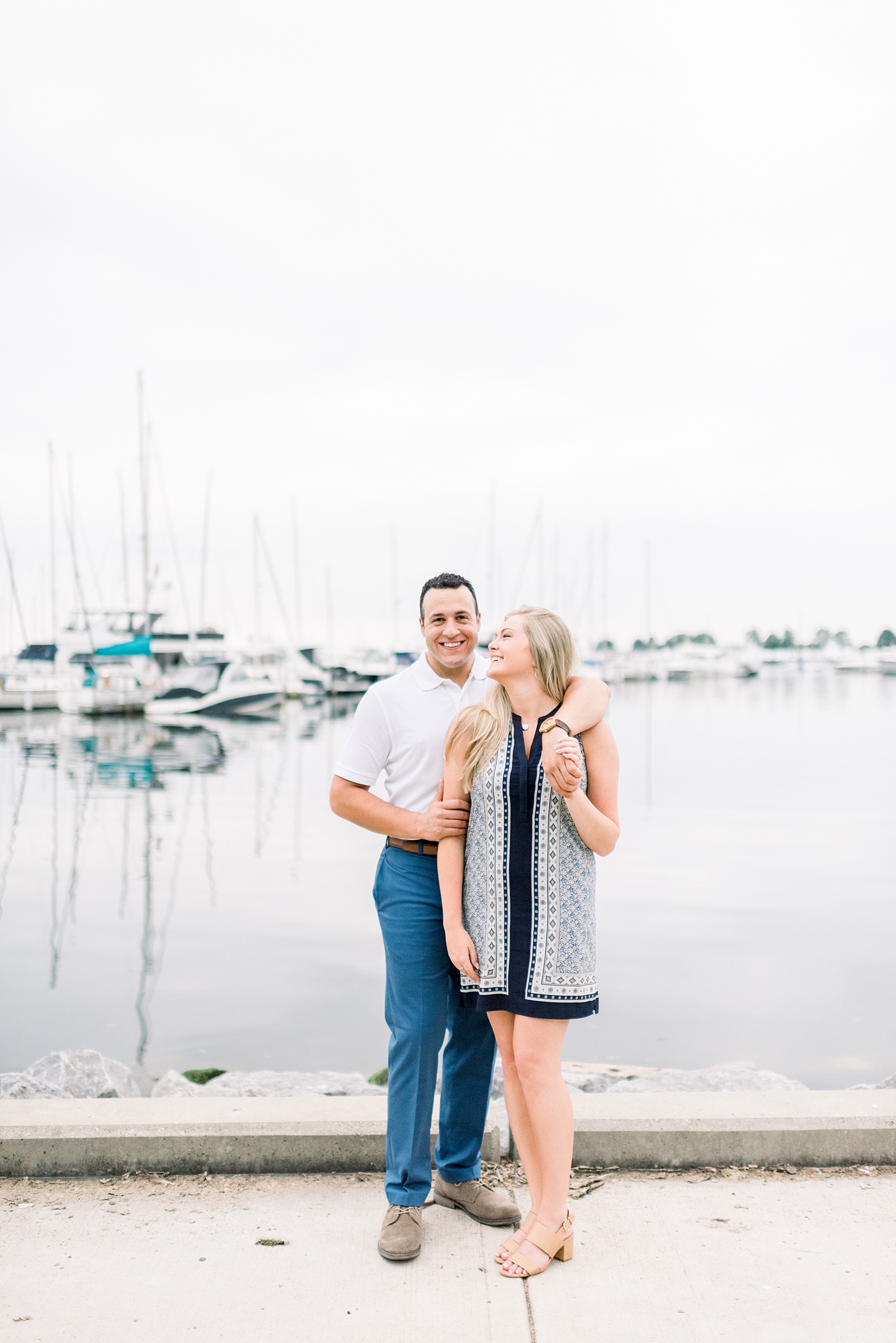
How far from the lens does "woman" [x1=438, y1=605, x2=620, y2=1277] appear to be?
321cm

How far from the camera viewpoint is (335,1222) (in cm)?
337

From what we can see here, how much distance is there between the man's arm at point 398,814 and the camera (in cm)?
336

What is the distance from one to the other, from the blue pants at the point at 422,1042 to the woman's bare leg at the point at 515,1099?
0.70 feet

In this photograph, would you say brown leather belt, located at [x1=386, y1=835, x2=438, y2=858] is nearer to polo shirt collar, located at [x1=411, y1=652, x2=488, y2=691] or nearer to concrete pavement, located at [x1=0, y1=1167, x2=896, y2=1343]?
polo shirt collar, located at [x1=411, y1=652, x2=488, y2=691]

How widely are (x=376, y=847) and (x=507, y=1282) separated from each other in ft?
38.5

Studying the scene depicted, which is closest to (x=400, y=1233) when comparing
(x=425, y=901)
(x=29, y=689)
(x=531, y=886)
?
(x=425, y=901)

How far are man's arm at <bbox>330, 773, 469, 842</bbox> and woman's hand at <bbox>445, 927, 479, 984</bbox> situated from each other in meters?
0.29

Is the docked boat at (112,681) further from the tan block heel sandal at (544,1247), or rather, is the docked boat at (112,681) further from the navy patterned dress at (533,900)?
the tan block heel sandal at (544,1247)

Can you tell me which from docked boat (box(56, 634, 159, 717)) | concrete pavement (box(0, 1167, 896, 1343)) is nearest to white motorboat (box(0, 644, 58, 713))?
docked boat (box(56, 634, 159, 717))

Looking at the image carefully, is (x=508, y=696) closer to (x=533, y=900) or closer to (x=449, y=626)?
(x=449, y=626)

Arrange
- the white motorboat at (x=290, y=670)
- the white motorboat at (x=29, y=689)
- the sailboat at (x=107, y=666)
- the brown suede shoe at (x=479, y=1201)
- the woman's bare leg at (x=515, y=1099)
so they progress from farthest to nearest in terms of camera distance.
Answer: the white motorboat at (x=290, y=670)
the white motorboat at (x=29, y=689)
the sailboat at (x=107, y=666)
the brown suede shoe at (x=479, y=1201)
the woman's bare leg at (x=515, y=1099)

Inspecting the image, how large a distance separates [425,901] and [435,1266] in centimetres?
102

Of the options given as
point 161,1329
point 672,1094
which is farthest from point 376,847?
point 161,1329

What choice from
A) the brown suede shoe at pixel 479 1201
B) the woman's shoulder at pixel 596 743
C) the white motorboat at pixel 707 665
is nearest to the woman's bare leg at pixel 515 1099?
the brown suede shoe at pixel 479 1201
